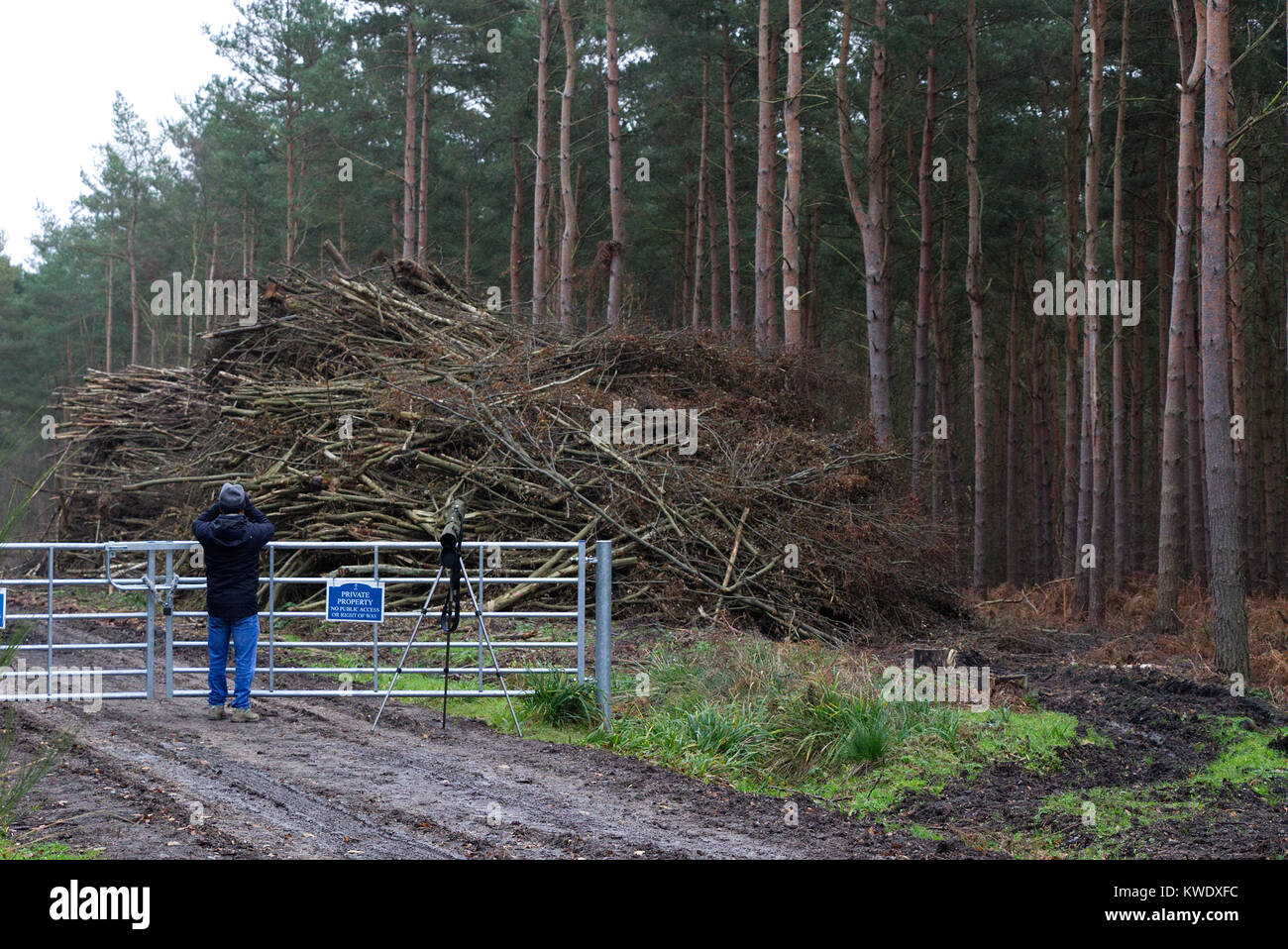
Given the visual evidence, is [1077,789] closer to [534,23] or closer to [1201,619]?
[1201,619]

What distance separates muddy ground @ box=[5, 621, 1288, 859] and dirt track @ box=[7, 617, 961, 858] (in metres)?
0.02

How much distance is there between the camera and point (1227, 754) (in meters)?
8.84

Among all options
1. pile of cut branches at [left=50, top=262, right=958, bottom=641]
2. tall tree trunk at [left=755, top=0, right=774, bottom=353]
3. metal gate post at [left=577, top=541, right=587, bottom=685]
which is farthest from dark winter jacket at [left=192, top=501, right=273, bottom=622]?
tall tree trunk at [left=755, top=0, right=774, bottom=353]

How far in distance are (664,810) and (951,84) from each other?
832 inches

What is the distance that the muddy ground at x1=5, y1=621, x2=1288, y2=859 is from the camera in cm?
635

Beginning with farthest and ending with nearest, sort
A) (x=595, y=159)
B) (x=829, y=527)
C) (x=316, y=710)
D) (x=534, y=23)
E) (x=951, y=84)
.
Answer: (x=595, y=159) < (x=534, y=23) < (x=951, y=84) < (x=829, y=527) < (x=316, y=710)

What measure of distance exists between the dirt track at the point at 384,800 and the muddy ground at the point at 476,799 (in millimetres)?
23

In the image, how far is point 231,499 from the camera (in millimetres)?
9695

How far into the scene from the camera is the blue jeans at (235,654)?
9664 millimetres

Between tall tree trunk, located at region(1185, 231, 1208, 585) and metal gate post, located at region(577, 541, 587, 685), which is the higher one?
tall tree trunk, located at region(1185, 231, 1208, 585)
